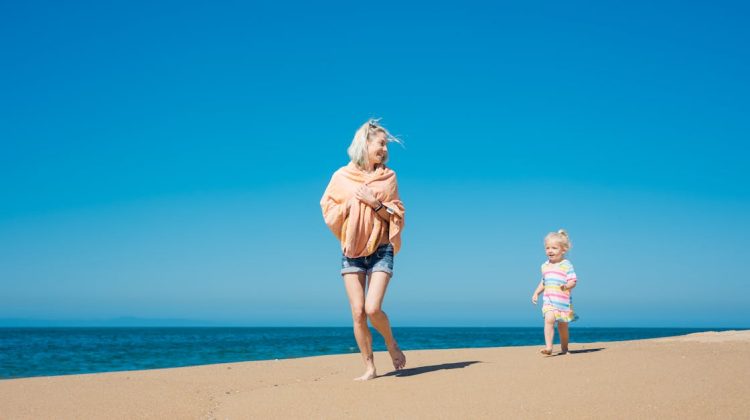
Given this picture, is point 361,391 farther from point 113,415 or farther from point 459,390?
point 113,415

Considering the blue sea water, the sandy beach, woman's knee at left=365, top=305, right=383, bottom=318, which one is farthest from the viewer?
the blue sea water

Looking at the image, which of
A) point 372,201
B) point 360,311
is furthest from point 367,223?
point 360,311

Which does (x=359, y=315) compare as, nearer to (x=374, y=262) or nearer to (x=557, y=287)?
(x=374, y=262)

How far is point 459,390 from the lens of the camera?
4539mm

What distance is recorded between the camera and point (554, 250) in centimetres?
760

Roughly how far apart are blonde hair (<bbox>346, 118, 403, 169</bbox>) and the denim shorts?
2.65 ft

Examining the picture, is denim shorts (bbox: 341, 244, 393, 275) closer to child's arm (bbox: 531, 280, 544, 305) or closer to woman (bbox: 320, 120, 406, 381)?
woman (bbox: 320, 120, 406, 381)

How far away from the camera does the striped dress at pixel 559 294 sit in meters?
7.41

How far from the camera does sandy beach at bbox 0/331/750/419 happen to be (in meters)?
3.78

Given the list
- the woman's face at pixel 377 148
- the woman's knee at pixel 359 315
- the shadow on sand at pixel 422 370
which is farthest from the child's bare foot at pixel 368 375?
the woman's face at pixel 377 148

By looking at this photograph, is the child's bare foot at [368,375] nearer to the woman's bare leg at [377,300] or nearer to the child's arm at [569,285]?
the woman's bare leg at [377,300]

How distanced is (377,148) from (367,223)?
0.71 meters

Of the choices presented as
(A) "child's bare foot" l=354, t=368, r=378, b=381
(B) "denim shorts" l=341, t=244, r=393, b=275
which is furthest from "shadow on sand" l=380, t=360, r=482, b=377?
(B) "denim shorts" l=341, t=244, r=393, b=275

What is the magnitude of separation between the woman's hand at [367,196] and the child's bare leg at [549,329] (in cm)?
291
